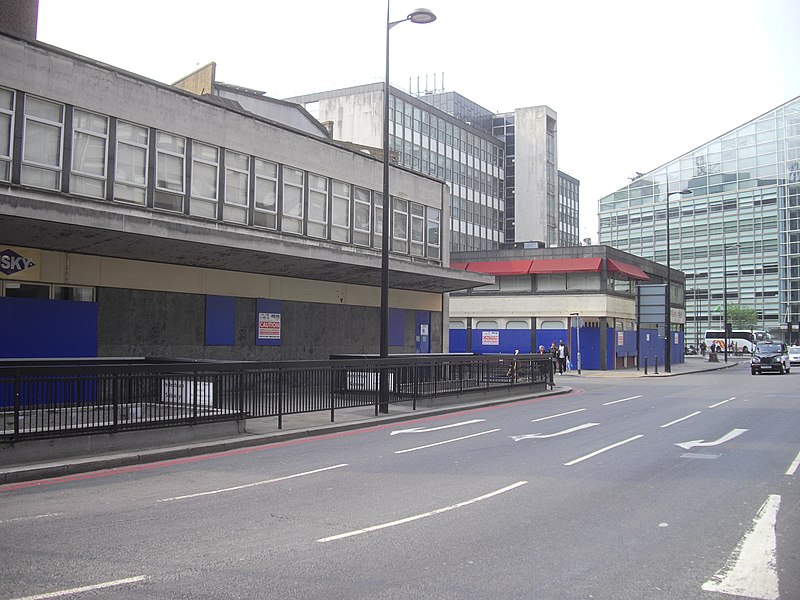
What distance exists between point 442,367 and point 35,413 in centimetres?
1219

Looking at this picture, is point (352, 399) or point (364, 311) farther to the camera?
point (364, 311)

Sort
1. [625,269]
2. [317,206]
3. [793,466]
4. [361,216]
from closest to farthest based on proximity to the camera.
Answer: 1. [793,466]
2. [317,206]
3. [361,216]
4. [625,269]

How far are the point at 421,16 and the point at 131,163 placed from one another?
906 centimetres

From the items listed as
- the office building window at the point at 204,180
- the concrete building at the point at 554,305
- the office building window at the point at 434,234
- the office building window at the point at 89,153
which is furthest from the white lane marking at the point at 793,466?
the concrete building at the point at 554,305

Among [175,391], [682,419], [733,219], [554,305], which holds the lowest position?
[682,419]

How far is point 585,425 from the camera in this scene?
642 inches

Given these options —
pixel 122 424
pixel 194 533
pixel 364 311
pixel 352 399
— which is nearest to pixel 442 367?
pixel 352 399

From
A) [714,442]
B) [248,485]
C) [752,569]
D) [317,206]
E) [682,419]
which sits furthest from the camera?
[317,206]

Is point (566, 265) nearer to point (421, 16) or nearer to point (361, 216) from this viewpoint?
point (361, 216)

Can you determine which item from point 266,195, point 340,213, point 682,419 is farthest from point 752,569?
point 340,213

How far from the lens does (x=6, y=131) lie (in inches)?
676

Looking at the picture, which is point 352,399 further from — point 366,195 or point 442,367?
point 366,195

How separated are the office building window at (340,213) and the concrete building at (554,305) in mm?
21280

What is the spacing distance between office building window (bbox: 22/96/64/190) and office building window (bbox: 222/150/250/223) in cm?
556
